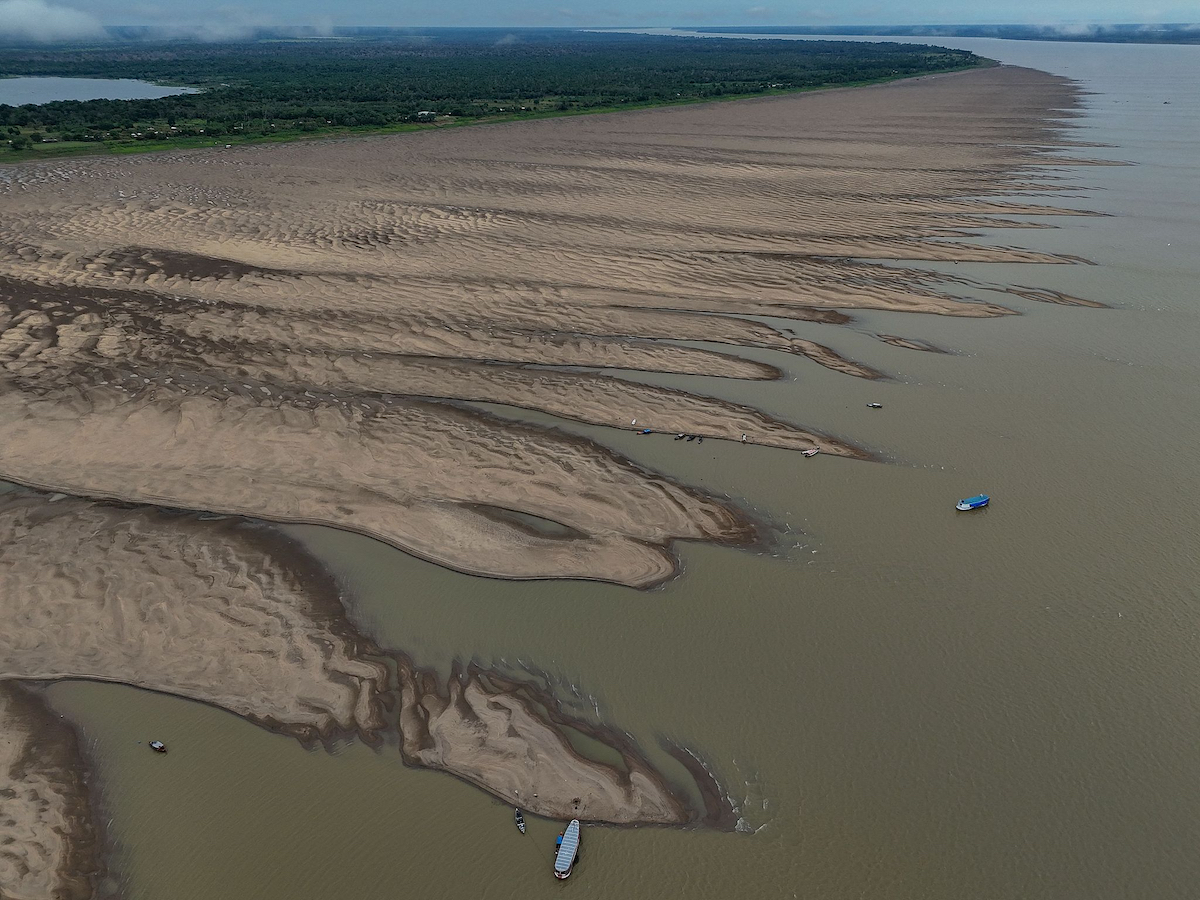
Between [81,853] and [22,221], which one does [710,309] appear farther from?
[22,221]

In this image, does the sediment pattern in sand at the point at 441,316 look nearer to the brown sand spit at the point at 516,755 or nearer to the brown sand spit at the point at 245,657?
the brown sand spit at the point at 245,657

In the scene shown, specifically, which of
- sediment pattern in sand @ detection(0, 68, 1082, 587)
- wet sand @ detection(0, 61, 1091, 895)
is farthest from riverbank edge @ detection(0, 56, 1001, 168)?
wet sand @ detection(0, 61, 1091, 895)

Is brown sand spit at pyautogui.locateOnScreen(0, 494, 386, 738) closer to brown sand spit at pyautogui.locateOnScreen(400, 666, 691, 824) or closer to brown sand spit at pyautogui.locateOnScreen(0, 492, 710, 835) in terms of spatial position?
brown sand spit at pyautogui.locateOnScreen(0, 492, 710, 835)

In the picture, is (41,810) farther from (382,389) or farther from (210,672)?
(382,389)

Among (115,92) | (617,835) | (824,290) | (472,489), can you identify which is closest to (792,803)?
(617,835)

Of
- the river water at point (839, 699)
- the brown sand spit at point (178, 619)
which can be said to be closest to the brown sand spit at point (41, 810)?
the river water at point (839, 699)

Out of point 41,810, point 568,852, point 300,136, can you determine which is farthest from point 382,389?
point 300,136
